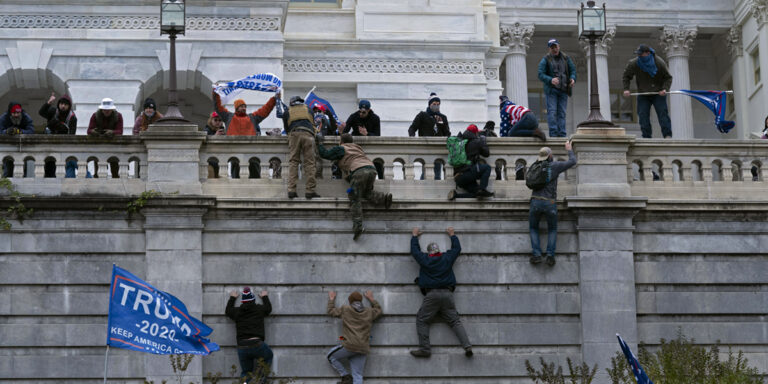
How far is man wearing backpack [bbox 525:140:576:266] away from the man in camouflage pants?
107 inches

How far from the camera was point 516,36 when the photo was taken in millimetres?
60406

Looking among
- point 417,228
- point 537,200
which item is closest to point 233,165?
point 417,228

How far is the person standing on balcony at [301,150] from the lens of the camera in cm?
3082

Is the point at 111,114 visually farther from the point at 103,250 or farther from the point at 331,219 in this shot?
the point at 331,219

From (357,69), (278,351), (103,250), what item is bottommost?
(278,351)

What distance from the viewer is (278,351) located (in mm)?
30062

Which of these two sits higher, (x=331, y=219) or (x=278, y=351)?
(x=331, y=219)

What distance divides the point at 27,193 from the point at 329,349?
248 inches

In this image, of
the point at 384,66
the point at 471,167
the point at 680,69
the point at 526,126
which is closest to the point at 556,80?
the point at 526,126

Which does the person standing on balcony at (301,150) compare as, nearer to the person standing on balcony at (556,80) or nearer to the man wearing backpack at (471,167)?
the man wearing backpack at (471,167)

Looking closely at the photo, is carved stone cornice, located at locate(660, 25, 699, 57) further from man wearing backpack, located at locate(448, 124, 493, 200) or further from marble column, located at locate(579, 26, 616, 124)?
man wearing backpack, located at locate(448, 124, 493, 200)

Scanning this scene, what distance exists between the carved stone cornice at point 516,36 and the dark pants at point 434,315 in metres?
30.8

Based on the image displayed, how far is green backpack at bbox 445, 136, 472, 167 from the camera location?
31.1 metres

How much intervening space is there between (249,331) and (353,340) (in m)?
1.89
